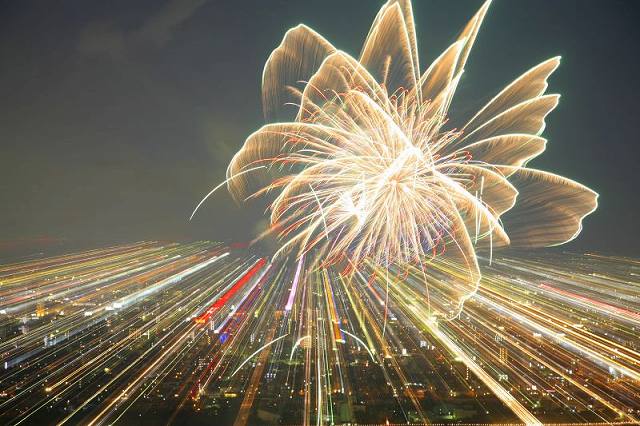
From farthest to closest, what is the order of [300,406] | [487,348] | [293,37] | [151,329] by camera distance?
1. [151,329]
2. [487,348]
3. [300,406]
4. [293,37]

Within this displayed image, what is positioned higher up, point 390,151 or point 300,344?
point 390,151

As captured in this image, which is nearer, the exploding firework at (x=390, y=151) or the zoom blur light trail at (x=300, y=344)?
the exploding firework at (x=390, y=151)

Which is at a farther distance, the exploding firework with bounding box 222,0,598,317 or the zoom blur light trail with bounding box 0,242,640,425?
the zoom blur light trail with bounding box 0,242,640,425

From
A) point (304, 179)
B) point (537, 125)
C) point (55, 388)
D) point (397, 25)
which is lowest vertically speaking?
point (55, 388)

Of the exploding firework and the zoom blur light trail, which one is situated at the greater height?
the exploding firework

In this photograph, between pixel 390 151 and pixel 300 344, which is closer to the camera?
pixel 390 151

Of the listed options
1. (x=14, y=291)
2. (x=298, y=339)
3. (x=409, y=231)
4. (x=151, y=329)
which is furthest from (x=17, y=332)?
(x=409, y=231)

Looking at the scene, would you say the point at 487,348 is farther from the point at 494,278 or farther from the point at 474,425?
the point at 494,278

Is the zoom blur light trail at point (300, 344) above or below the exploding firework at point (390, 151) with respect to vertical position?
below
